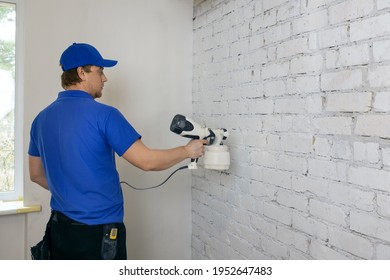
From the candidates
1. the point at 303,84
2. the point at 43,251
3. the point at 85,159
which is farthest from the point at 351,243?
the point at 43,251

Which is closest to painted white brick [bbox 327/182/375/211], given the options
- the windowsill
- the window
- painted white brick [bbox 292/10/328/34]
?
painted white brick [bbox 292/10/328/34]

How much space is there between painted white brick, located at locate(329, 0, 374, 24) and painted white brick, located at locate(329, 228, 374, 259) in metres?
0.81

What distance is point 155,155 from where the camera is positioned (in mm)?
1617

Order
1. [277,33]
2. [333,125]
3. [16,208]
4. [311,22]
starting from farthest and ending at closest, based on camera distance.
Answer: [16,208], [277,33], [311,22], [333,125]

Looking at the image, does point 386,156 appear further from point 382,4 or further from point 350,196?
point 382,4

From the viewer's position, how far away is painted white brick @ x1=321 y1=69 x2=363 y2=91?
51.2 inches

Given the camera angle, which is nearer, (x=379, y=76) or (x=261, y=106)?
(x=379, y=76)

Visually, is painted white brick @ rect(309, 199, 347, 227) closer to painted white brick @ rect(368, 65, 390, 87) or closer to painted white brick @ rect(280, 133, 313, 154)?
painted white brick @ rect(280, 133, 313, 154)

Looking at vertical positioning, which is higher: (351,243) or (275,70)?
(275,70)

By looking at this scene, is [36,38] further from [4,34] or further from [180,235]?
[180,235]

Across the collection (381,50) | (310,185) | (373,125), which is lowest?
(310,185)

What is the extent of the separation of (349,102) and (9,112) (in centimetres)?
205

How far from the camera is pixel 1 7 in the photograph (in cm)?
232

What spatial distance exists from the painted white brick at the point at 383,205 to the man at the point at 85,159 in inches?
34.6
